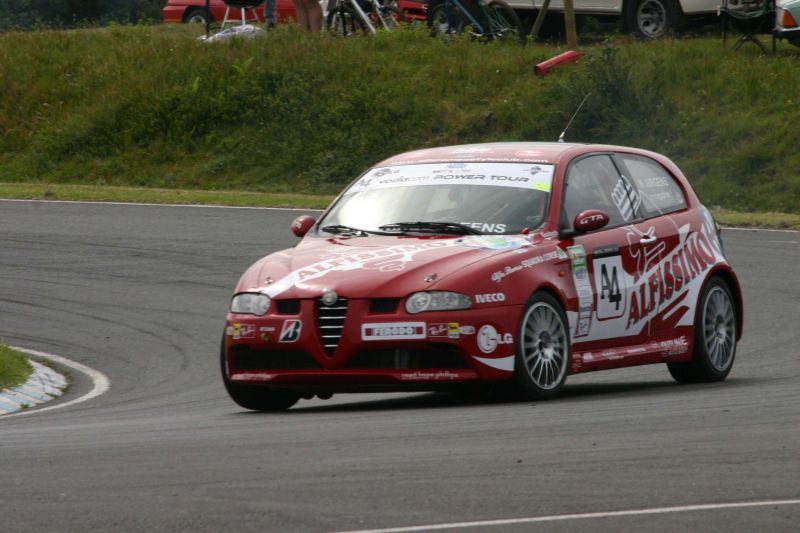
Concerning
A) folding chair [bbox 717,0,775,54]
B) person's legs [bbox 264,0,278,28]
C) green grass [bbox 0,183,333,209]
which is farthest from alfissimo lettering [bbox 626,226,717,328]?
person's legs [bbox 264,0,278,28]

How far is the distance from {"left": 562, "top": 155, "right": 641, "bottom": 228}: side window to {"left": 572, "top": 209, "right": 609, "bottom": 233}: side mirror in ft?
0.47

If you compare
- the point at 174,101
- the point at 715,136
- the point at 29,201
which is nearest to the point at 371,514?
the point at 29,201

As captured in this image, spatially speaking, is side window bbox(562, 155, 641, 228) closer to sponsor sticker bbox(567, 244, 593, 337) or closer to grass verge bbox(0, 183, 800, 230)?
sponsor sticker bbox(567, 244, 593, 337)

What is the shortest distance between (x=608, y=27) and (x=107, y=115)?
10.7m

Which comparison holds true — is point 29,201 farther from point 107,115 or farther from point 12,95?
point 12,95

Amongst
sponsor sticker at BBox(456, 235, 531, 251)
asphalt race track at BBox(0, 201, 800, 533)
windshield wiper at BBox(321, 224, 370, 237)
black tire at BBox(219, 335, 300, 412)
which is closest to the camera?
asphalt race track at BBox(0, 201, 800, 533)

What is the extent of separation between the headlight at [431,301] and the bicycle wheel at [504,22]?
80.0ft

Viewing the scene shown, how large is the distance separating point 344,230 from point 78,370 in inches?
144

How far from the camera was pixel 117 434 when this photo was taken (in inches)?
330

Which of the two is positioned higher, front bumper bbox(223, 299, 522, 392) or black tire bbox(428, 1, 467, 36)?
front bumper bbox(223, 299, 522, 392)

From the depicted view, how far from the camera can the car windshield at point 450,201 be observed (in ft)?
33.1

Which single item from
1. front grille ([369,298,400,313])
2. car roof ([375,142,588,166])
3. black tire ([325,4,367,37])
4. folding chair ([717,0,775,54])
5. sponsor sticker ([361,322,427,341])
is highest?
car roof ([375,142,588,166])

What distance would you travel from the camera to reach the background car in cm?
2819

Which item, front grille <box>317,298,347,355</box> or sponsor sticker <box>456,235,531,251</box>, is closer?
front grille <box>317,298,347,355</box>
